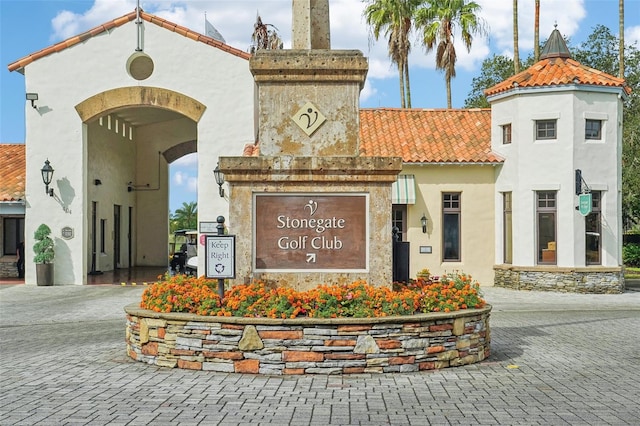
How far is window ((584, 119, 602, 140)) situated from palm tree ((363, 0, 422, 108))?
643 inches

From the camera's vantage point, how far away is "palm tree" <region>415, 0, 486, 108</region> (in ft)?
119

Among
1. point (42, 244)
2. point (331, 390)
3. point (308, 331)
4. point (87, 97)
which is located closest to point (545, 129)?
point (87, 97)

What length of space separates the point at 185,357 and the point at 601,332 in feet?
24.7

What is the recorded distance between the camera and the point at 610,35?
41250mm

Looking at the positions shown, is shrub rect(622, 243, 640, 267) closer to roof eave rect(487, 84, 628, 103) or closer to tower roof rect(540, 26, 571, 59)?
roof eave rect(487, 84, 628, 103)

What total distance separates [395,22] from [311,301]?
100 feet

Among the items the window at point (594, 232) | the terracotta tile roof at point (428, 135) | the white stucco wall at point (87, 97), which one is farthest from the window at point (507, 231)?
the white stucco wall at point (87, 97)

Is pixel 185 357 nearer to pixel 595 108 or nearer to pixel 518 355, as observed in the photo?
pixel 518 355

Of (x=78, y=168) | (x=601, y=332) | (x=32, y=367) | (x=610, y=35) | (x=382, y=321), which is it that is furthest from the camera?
(x=610, y=35)

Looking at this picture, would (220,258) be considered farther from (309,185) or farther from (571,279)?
(571,279)

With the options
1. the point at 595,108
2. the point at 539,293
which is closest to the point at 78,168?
the point at 539,293

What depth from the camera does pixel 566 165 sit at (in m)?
21.7

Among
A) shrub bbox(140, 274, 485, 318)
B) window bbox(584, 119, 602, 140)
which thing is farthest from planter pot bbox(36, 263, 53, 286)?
window bbox(584, 119, 602, 140)

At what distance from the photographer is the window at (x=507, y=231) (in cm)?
2286
